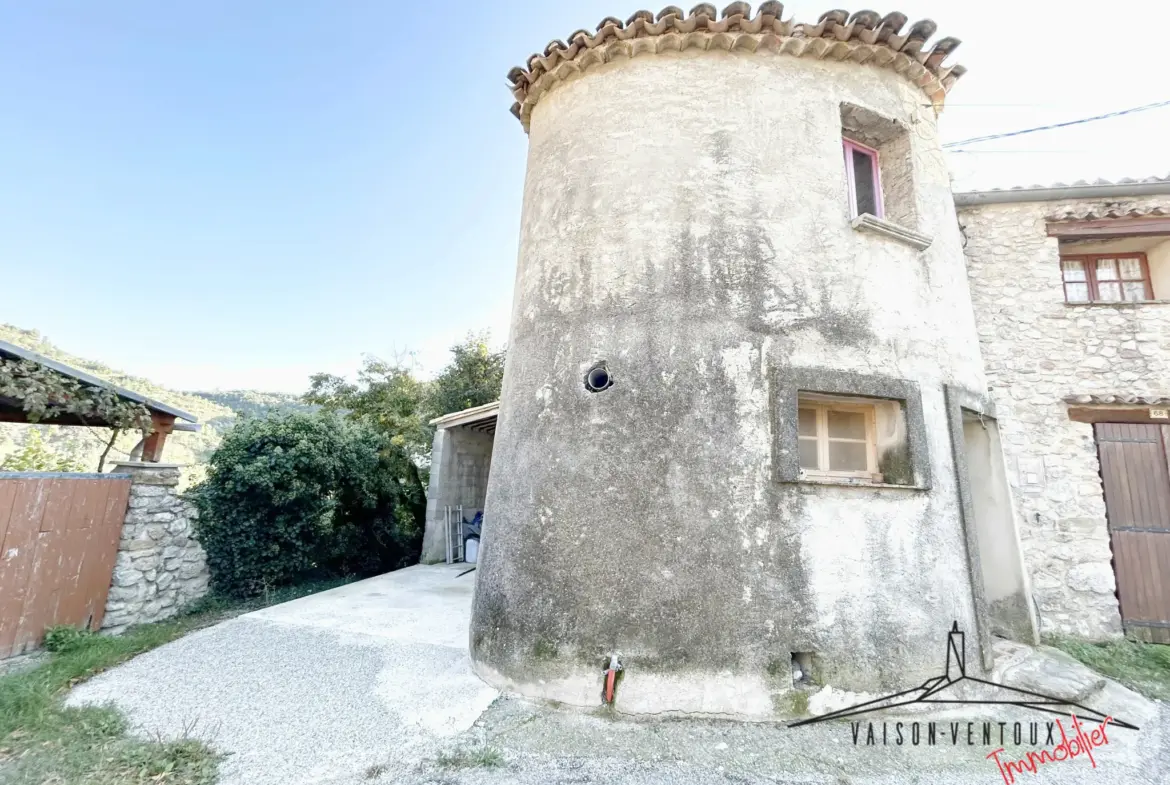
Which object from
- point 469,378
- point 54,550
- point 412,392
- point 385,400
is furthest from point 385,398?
point 54,550

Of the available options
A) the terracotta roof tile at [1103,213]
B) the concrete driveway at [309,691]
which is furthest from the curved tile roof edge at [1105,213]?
the concrete driveway at [309,691]

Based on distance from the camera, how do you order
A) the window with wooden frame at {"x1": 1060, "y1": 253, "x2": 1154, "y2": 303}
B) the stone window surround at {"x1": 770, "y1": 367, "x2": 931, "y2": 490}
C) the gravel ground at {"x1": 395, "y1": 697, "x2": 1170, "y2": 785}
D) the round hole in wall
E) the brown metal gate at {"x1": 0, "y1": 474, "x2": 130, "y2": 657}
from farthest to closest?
the window with wooden frame at {"x1": 1060, "y1": 253, "x2": 1154, "y2": 303} → the brown metal gate at {"x1": 0, "y1": 474, "x2": 130, "y2": 657} → the round hole in wall → the stone window surround at {"x1": 770, "y1": 367, "x2": 931, "y2": 490} → the gravel ground at {"x1": 395, "y1": 697, "x2": 1170, "y2": 785}

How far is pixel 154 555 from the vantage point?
690 cm

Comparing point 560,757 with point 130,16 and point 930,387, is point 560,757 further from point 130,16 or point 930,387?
point 130,16

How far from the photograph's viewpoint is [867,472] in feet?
14.7

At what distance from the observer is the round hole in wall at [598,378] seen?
439 centimetres

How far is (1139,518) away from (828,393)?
17.5ft

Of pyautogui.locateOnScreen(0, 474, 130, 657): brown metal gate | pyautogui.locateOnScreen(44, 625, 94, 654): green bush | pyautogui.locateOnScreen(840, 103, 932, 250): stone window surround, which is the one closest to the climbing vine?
pyautogui.locateOnScreen(0, 474, 130, 657): brown metal gate

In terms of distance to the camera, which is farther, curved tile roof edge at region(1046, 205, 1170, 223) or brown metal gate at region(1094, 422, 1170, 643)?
curved tile roof edge at region(1046, 205, 1170, 223)

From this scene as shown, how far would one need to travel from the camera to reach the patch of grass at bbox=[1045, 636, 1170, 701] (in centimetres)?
466

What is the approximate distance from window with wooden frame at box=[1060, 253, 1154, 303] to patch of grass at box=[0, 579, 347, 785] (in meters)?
10.5

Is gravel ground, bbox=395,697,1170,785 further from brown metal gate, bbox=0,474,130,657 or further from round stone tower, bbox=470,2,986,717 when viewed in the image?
brown metal gate, bbox=0,474,130,657

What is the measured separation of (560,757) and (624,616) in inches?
40.3

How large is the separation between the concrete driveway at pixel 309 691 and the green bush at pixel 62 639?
113 centimetres
